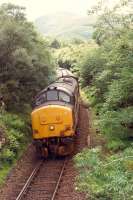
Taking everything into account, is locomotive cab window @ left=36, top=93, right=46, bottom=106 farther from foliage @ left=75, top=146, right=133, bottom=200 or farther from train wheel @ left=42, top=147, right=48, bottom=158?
foliage @ left=75, top=146, right=133, bottom=200

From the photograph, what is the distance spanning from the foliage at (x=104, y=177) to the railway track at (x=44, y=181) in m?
1.75

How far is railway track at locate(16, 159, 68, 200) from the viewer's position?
16953 millimetres

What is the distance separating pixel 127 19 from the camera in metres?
24.9

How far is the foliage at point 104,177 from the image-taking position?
12922 millimetres

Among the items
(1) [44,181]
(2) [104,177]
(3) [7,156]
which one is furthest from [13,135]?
(2) [104,177]

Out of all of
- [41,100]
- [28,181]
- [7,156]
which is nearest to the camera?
[28,181]

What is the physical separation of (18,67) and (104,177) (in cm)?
1284

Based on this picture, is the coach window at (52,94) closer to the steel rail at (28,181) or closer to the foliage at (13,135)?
the foliage at (13,135)

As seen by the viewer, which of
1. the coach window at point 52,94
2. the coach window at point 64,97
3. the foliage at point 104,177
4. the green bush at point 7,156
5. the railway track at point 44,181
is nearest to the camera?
the foliage at point 104,177

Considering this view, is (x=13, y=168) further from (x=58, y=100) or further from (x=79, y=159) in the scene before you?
(x=79, y=159)

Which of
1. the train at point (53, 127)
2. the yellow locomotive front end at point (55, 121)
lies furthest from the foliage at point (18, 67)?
the yellow locomotive front end at point (55, 121)

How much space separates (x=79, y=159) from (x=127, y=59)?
8.04 meters

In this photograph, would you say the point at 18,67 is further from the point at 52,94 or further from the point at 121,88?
the point at 121,88

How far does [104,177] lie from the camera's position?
1528cm
